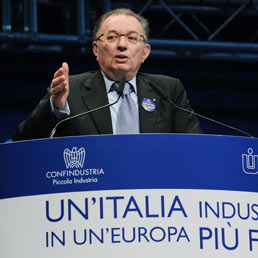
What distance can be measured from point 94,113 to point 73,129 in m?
0.11

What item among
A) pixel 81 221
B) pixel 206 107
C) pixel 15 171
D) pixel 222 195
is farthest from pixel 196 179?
pixel 206 107

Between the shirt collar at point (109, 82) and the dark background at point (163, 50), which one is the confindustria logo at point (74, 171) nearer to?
the shirt collar at point (109, 82)

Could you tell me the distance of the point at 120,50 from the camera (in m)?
3.06

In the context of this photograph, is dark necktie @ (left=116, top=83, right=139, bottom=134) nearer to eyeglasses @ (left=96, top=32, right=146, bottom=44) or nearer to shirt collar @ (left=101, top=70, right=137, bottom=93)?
shirt collar @ (left=101, top=70, right=137, bottom=93)

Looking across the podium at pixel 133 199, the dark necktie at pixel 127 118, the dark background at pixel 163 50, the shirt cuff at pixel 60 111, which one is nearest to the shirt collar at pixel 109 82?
the dark necktie at pixel 127 118

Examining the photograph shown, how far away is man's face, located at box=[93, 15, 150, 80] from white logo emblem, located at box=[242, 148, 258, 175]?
2.83 ft

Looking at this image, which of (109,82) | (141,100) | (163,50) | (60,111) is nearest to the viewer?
(60,111)

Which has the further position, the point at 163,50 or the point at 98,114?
the point at 163,50

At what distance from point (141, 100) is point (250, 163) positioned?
0.69 metres

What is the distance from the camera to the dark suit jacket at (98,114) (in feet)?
8.67

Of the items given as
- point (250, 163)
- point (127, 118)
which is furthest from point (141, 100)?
point (250, 163)

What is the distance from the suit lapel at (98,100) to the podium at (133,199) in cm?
46

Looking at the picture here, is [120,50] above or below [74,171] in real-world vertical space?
above

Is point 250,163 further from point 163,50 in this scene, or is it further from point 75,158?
point 163,50
